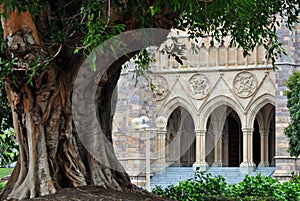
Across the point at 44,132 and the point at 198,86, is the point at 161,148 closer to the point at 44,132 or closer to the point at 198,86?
the point at 198,86

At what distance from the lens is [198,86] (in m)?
28.7

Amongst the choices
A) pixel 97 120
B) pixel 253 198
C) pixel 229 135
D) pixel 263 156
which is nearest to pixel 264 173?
pixel 263 156

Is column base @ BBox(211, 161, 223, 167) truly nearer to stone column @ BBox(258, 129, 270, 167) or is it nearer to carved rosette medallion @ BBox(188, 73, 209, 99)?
stone column @ BBox(258, 129, 270, 167)

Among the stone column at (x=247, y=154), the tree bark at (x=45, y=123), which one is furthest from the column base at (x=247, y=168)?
the tree bark at (x=45, y=123)

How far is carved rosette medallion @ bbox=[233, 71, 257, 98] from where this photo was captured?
27.8 metres

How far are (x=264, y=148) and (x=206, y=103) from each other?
354 cm

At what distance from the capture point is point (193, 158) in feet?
106

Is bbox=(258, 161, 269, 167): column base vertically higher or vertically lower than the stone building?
lower

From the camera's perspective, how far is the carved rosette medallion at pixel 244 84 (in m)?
27.8

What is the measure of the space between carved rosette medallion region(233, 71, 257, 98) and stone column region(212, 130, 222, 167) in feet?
11.9

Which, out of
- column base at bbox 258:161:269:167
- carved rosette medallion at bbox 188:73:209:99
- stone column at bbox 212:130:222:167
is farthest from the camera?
stone column at bbox 212:130:222:167

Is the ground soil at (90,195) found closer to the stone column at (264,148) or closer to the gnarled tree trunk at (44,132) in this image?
the gnarled tree trunk at (44,132)

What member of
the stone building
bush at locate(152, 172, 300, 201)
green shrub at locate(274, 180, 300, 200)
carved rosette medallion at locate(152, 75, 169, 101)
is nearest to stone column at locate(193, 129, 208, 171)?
the stone building

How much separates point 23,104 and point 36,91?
0.25 m
